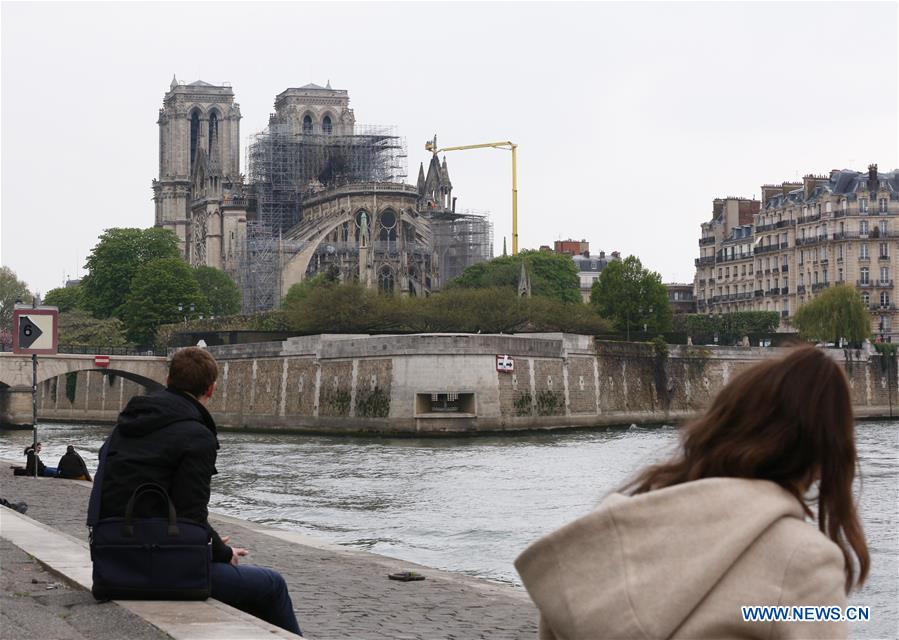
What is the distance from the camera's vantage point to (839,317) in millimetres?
65438

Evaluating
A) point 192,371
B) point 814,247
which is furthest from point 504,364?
point 192,371

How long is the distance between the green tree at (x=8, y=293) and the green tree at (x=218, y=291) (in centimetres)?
2715

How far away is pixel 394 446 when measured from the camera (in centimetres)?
4022

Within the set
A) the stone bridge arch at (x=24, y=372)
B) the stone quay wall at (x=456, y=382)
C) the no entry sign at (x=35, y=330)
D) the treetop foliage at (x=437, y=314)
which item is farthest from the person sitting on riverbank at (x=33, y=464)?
the treetop foliage at (x=437, y=314)

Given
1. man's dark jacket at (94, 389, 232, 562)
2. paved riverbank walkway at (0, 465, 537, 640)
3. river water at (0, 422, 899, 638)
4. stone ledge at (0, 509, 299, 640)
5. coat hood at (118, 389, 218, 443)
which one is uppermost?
coat hood at (118, 389, 218, 443)

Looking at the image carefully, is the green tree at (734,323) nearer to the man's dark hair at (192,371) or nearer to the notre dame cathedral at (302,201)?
the notre dame cathedral at (302,201)

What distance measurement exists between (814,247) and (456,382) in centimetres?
3705

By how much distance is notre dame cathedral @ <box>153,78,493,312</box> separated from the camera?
94250 mm

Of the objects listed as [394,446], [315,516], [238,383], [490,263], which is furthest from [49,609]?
[490,263]

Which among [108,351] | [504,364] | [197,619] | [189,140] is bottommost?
[197,619]

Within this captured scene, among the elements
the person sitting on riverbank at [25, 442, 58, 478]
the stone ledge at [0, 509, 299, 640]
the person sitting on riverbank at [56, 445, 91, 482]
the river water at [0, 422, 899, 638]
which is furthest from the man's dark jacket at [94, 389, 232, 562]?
the person sitting on riverbank at [56, 445, 91, 482]

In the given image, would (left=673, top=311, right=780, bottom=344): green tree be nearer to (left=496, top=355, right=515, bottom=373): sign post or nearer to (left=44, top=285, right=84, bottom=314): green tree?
(left=496, top=355, right=515, bottom=373): sign post

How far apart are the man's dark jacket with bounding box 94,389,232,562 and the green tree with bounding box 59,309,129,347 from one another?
62499 mm

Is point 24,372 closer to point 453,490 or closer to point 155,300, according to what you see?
point 155,300
